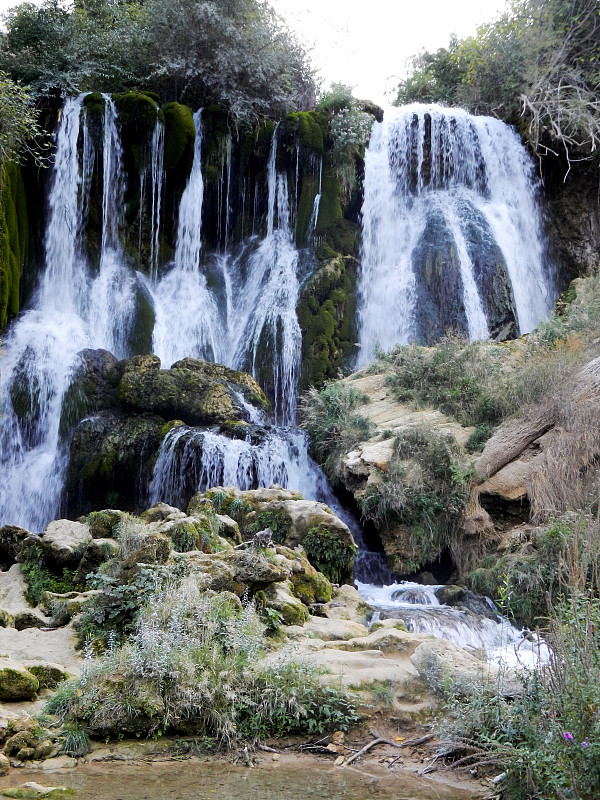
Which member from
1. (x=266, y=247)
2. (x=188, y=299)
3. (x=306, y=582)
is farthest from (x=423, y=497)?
(x=266, y=247)

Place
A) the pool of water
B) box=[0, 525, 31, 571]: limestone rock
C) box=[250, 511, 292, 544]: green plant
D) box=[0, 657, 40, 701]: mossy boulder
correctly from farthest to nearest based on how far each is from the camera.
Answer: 1. box=[250, 511, 292, 544]: green plant
2. box=[0, 525, 31, 571]: limestone rock
3. box=[0, 657, 40, 701]: mossy boulder
4. the pool of water

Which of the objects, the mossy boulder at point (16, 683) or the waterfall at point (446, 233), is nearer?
the mossy boulder at point (16, 683)

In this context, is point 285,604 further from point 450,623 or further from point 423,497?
point 423,497

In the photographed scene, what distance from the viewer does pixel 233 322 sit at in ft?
58.2

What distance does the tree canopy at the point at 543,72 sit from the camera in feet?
61.0

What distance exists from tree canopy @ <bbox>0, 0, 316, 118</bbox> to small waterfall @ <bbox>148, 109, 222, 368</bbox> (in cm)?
148

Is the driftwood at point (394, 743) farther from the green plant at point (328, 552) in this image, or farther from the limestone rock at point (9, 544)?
the limestone rock at point (9, 544)

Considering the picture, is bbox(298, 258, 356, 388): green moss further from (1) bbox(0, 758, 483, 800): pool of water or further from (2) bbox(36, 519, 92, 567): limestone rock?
(1) bbox(0, 758, 483, 800): pool of water

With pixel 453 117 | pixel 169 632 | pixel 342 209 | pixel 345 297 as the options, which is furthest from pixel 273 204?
pixel 169 632

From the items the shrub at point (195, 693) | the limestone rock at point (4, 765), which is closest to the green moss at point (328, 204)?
the shrub at point (195, 693)

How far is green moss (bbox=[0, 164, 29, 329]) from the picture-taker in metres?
15.2

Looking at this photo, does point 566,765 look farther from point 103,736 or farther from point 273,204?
point 273,204

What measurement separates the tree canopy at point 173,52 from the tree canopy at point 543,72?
5533 mm

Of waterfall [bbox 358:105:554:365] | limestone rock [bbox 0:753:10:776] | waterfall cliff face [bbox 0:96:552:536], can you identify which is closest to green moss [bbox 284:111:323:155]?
waterfall cliff face [bbox 0:96:552:536]
